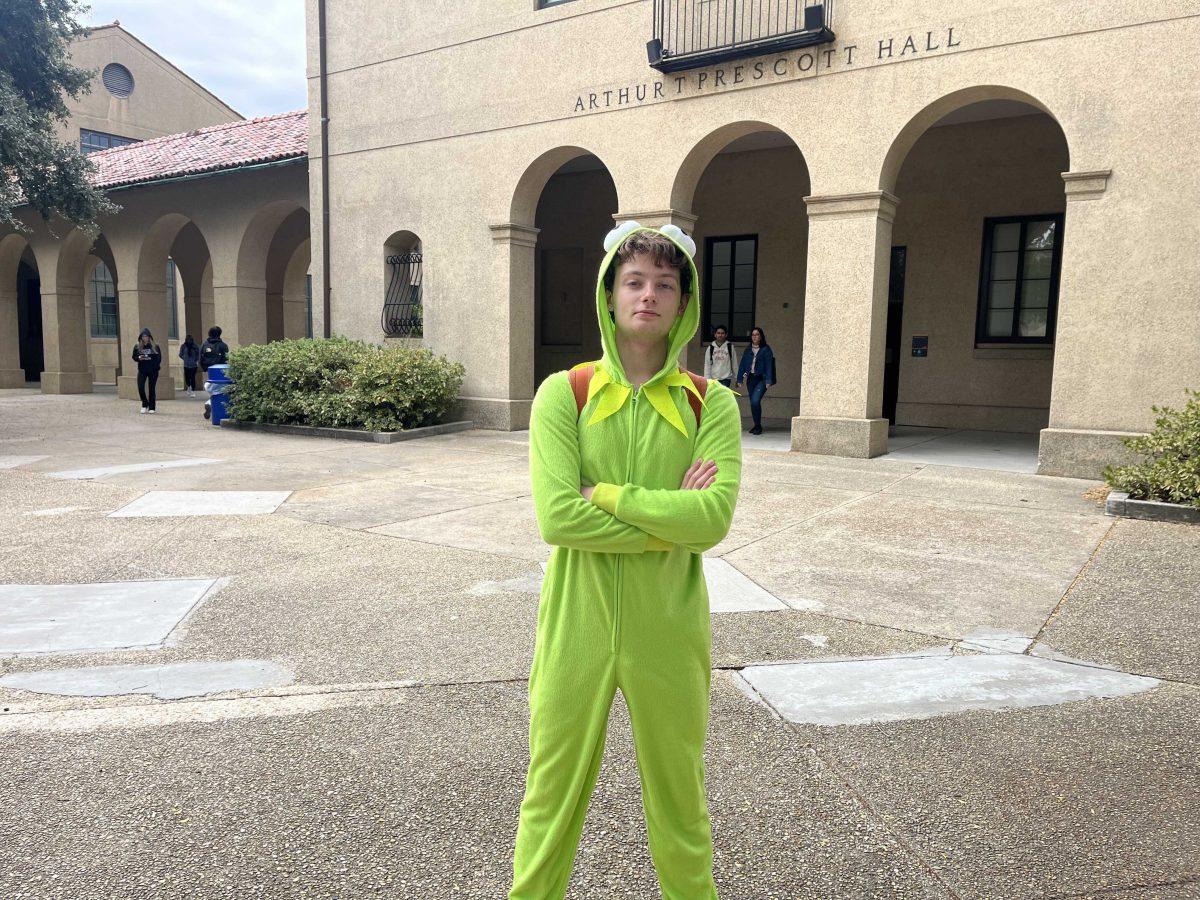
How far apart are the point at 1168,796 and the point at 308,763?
9.68 ft

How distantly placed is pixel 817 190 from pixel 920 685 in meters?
8.16

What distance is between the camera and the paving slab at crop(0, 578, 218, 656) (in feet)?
13.8

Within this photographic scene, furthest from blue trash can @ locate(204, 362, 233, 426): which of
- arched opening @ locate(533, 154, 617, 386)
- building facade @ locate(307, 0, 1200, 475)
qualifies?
arched opening @ locate(533, 154, 617, 386)

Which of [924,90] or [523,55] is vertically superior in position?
[523,55]

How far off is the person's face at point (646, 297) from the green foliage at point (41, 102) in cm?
1450

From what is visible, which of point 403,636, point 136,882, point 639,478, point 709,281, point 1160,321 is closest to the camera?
point 639,478

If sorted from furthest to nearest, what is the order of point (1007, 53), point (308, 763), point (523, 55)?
point (523, 55) → point (1007, 53) → point (308, 763)

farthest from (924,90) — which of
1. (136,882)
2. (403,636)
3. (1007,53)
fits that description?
(136,882)

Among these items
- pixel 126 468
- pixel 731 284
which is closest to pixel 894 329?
pixel 731 284

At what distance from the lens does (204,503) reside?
24.9 ft

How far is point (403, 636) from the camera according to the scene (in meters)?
4.33

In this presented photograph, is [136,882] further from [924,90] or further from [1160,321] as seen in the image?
[924,90]

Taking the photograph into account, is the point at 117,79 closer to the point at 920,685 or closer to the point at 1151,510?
the point at 1151,510

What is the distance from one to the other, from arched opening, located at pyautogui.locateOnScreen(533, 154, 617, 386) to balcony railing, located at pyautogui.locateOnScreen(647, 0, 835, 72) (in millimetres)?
5761
